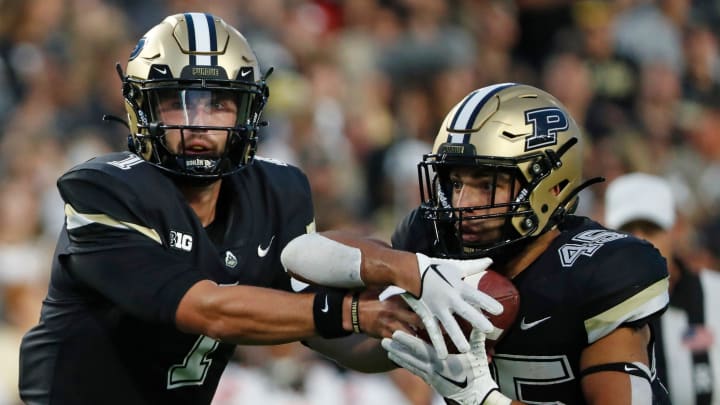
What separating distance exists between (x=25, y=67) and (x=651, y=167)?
13.3 ft

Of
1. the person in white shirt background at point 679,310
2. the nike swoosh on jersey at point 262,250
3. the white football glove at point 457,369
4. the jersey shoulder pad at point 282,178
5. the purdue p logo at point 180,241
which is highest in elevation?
the jersey shoulder pad at point 282,178

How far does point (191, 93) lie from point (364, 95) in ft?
17.2

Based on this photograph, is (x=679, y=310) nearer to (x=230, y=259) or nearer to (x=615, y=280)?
(x=615, y=280)

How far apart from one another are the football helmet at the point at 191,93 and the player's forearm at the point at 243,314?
50 cm

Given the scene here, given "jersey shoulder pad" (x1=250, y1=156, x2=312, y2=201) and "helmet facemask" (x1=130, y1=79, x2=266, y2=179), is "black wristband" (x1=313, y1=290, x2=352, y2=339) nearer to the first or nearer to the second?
"helmet facemask" (x1=130, y1=79, x2=266, y2=179)

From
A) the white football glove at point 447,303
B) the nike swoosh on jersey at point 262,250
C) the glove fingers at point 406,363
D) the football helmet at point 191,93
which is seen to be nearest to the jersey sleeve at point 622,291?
the white football glove at point 447,303

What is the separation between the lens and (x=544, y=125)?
3646mm

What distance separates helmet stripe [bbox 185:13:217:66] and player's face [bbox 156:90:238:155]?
100mm

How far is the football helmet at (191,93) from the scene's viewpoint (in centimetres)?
372

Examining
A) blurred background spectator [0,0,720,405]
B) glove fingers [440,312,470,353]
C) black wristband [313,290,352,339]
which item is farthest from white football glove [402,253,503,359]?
blurred background spectator [0,0,720,405]

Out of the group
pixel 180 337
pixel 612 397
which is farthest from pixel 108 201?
pixel 612 397

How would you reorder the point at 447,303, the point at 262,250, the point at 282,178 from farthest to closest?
the point at 282,178, the point at 262,250, the point at 447,303

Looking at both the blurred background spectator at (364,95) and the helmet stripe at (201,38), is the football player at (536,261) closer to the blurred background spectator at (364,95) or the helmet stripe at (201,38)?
the helmet stripe at (201,38)

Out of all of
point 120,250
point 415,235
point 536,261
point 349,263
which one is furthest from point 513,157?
point 120,250
